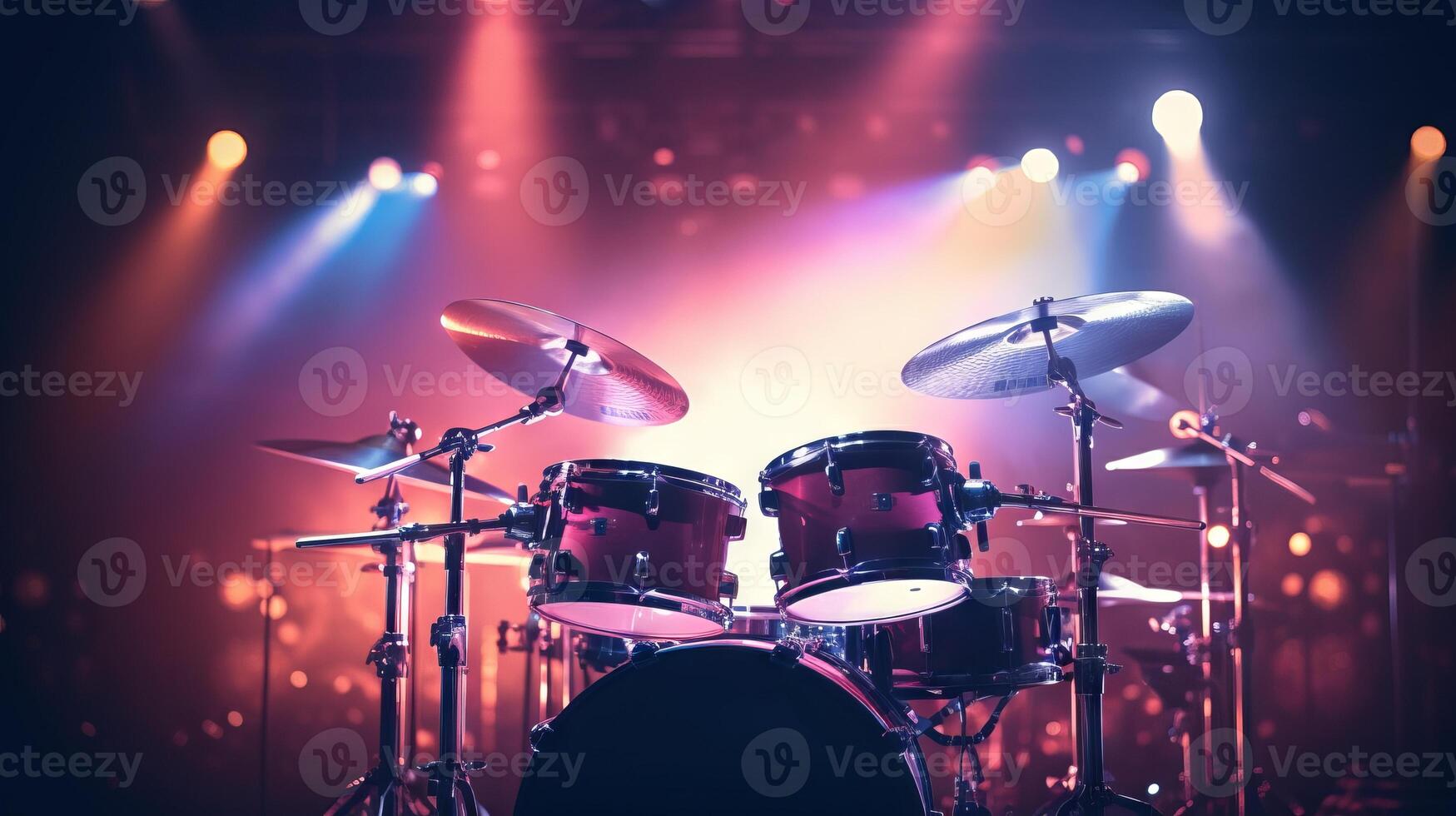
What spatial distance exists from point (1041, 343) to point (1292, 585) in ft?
8.89

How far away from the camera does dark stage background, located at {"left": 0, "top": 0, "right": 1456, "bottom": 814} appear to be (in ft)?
15.9

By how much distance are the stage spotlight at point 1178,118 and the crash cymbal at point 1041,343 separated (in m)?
2.49

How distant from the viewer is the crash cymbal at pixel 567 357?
10.3 feet

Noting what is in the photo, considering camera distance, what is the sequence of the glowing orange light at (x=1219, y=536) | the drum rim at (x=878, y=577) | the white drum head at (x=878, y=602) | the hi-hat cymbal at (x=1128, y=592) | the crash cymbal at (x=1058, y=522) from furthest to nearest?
the glowing orange light at (x=1219, y=536) < the crash cymbal at (x=1058, y=522) < the hi-hat cymbal at (x=1128, y=592) < the white drum head at (x=878, y=602) < the drum rim at (x=878, y=577)

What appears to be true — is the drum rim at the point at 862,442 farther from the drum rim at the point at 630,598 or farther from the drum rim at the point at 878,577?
the drum rim at the point at 630,598

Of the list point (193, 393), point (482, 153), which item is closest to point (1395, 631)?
point (482, 153)

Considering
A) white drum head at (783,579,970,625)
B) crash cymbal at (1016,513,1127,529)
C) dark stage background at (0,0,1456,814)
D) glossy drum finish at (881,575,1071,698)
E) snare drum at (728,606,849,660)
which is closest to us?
white drum head at (783,579,970,625)

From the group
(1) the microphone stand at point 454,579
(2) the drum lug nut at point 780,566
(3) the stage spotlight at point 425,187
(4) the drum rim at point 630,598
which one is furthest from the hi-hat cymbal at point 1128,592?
(3) the stage spotlight at point 425,187

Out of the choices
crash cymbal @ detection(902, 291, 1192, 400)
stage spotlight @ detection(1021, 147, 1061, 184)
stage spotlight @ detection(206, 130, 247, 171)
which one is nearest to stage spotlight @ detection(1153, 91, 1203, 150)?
stage spotlight @ detection(1021, 147, 1061, 184)

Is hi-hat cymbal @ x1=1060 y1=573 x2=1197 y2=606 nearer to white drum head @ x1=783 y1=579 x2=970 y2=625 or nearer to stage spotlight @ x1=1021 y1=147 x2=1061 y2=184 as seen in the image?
white drum head @ x1=783 y1=579 x2=970 y2=625

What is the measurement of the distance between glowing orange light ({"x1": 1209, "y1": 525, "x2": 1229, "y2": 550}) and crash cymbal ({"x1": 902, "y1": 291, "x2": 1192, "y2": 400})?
6.77 ft

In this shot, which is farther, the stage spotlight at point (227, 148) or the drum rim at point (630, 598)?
the stage spotlight at point (227, 148)

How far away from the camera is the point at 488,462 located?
16.6 ft

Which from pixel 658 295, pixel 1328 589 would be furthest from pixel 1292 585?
pixel 658 295
